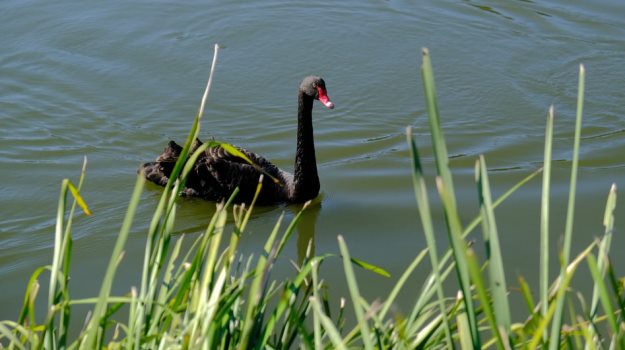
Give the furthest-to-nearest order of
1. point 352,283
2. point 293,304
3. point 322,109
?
1. point 322,109
2. point 293,304
3. point 352,283

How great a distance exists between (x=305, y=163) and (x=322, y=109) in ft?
5.89

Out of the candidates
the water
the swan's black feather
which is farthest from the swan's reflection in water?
the swan's black feather

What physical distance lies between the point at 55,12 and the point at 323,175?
4.06 m

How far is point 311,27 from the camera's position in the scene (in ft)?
32.0

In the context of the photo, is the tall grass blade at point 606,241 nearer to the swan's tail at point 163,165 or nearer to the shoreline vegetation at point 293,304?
the shoreline vegetation at point 293,304

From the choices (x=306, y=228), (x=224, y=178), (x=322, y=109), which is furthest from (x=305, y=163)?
(x=322, y=109)

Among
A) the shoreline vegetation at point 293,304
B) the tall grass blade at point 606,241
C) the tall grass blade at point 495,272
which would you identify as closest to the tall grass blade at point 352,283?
the shoreline vegetation at point 293,304

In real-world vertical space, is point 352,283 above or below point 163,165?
above

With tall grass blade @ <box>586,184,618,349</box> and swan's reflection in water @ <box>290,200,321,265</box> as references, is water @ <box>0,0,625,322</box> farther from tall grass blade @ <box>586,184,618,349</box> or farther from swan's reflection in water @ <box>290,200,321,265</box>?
tall grass blade @ <box>586,184,618,349</box>

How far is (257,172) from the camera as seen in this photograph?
6484mm

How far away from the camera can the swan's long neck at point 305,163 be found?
642 cm

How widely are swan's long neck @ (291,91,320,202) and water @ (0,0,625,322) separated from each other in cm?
15

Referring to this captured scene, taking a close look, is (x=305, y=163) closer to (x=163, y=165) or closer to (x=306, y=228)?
(x=306, y=228)

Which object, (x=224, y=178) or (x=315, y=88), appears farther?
(x=224, y=178)
